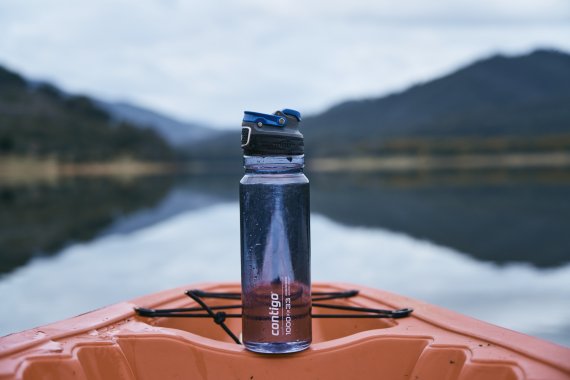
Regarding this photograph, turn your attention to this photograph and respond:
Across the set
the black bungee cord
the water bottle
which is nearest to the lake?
the black bungee cord

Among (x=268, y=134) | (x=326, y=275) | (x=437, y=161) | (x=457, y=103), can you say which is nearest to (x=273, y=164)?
(x=268, y=134)

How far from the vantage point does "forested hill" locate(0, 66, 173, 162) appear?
7869cm

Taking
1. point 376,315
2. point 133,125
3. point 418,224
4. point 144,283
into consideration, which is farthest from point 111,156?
point 376,315

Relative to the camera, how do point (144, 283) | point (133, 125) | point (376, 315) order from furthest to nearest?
point (133, 125)
point (144, 283)
point (376, 315)

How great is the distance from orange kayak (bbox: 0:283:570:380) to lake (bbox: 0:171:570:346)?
456cm

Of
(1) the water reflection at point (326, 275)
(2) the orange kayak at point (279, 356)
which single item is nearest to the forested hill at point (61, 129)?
(1) the water reflection at point (326, 275)

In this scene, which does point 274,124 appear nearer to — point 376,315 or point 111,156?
point 376,315

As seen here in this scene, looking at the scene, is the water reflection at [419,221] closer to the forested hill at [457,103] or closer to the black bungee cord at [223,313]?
the black bungee cord at [223,313]

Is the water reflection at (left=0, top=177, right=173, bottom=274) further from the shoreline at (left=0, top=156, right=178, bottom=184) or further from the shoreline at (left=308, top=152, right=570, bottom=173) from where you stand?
the shoreline at (left=308, top=152, right=570, bottom=173)

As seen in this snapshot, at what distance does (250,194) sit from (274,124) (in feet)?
0.76

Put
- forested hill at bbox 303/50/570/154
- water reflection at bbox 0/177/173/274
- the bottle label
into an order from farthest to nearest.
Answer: forested hill at bbox 303/50/570/154 < water reflection at bbox 0/177/173/274 < the bottle label

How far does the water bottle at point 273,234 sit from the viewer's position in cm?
201

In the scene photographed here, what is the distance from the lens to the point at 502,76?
17000 cm

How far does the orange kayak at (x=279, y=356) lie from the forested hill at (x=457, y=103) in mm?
114755
